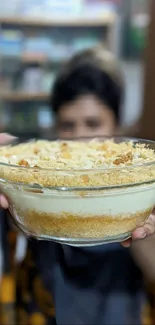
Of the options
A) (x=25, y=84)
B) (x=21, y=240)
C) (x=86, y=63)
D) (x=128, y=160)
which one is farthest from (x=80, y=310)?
(x=25, y=84)

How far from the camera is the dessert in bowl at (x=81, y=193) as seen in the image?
1.42ft

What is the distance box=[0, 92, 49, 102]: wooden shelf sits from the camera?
2.27 metres

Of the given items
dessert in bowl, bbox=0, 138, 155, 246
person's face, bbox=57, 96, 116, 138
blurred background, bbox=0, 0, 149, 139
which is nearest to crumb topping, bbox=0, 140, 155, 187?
dessert in bowl, bbox=0, 138, 155, 246

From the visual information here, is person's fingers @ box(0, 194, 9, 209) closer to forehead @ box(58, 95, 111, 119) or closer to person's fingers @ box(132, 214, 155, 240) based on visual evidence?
person's fingers @ box(132, 214, 155, 240)

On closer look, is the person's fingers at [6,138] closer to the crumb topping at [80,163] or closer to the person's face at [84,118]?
the crumb topping at [80,163]

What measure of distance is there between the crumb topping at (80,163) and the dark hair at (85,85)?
49cm

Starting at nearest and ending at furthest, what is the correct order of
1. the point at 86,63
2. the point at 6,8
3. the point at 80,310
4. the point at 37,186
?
the point at 37,186 < the point at 80,310 < the point at 86,63 < the point at 6,8

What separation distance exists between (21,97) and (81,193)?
1887 mm

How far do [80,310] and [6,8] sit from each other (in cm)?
175

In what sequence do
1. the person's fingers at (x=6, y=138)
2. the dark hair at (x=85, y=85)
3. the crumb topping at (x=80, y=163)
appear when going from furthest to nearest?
the dark hair at (x=85, y=85) < the person's fingers at (x=6, y=138) < the crumb topping at (x=80, y=163)

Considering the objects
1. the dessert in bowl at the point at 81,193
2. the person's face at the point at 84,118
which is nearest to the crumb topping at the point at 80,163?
the dessert in bowl at the point at 81,193

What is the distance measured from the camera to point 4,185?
479mm

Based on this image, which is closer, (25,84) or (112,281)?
(112,281)

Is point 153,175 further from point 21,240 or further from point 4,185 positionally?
point 21,240
